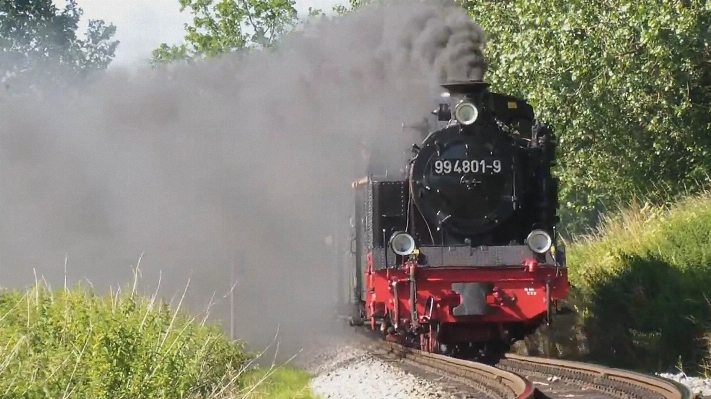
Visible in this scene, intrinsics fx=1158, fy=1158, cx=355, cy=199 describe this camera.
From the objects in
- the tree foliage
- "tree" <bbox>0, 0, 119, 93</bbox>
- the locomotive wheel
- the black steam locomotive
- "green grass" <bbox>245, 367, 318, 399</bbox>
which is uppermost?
"tree" <bbox>0, 0, 119, 93</bbox>

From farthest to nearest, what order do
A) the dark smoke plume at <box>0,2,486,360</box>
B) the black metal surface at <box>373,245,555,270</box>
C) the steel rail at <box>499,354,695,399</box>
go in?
the dark smoke plume at <box>0,2,486,360</box> < the black metal surface at <box>373,245,555,270</box> < the steel rail at <box>499,354,695,399</box>

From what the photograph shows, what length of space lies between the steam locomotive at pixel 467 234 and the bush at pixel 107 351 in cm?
218

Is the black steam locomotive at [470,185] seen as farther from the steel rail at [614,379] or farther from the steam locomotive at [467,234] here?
the steel rail at [614,379]

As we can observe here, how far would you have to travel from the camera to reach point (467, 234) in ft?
39.8

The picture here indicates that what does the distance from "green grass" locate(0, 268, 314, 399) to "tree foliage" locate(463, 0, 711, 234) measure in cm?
701

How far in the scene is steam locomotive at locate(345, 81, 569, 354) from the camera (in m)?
11.6

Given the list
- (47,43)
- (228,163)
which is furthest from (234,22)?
(228,163)

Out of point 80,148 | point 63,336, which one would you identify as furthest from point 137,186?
point 63,336

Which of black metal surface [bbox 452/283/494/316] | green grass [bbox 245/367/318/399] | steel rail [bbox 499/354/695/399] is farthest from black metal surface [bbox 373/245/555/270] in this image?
green grass [bbox 245/367/318/399]

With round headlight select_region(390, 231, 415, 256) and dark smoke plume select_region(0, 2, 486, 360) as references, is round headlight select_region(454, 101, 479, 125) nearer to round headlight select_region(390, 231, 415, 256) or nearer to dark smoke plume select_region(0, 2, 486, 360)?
round headlight select_region(390, 231, 415, 256)

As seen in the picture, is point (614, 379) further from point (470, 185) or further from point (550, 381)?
point (470, 185)

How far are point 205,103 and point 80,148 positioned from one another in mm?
2204

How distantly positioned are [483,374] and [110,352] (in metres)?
3.89

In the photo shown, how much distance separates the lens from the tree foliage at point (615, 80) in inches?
595
